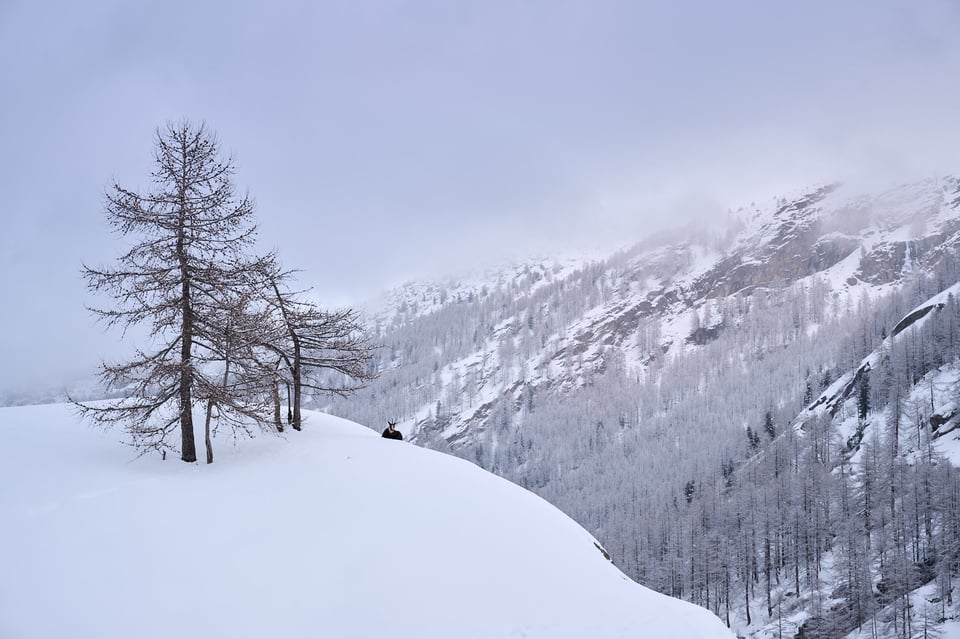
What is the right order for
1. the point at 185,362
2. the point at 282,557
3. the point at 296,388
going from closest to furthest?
the point at 282,557 < the point at 185,362 < the point at 296,388

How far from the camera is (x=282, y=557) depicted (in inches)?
365

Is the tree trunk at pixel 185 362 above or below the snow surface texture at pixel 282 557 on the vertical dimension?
above

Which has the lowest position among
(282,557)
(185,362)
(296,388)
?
(282,557)

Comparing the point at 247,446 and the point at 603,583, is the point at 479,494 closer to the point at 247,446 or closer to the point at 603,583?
the point at 603,583

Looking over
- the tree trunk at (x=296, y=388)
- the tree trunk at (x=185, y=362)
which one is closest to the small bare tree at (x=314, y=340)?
the tree trunk at (x=296, y=388)

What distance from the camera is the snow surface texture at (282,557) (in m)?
7.71

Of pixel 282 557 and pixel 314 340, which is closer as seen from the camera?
pixel 282 557

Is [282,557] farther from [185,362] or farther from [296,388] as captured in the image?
[296,388]

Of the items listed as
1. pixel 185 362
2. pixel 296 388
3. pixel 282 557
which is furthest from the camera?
pixel 296 388

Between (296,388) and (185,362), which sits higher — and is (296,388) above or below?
below

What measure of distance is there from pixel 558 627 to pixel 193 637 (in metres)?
5.95

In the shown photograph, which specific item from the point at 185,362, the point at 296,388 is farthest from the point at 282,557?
the point at 296,388

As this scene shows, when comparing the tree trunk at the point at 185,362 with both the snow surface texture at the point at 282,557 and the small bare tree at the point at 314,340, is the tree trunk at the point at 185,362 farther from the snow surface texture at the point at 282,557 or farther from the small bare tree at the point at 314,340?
the small bare tree at the point at 314,340

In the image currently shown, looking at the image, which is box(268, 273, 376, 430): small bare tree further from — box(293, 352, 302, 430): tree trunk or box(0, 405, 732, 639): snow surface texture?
box(0, 405, 732, 639): snow surface texture
